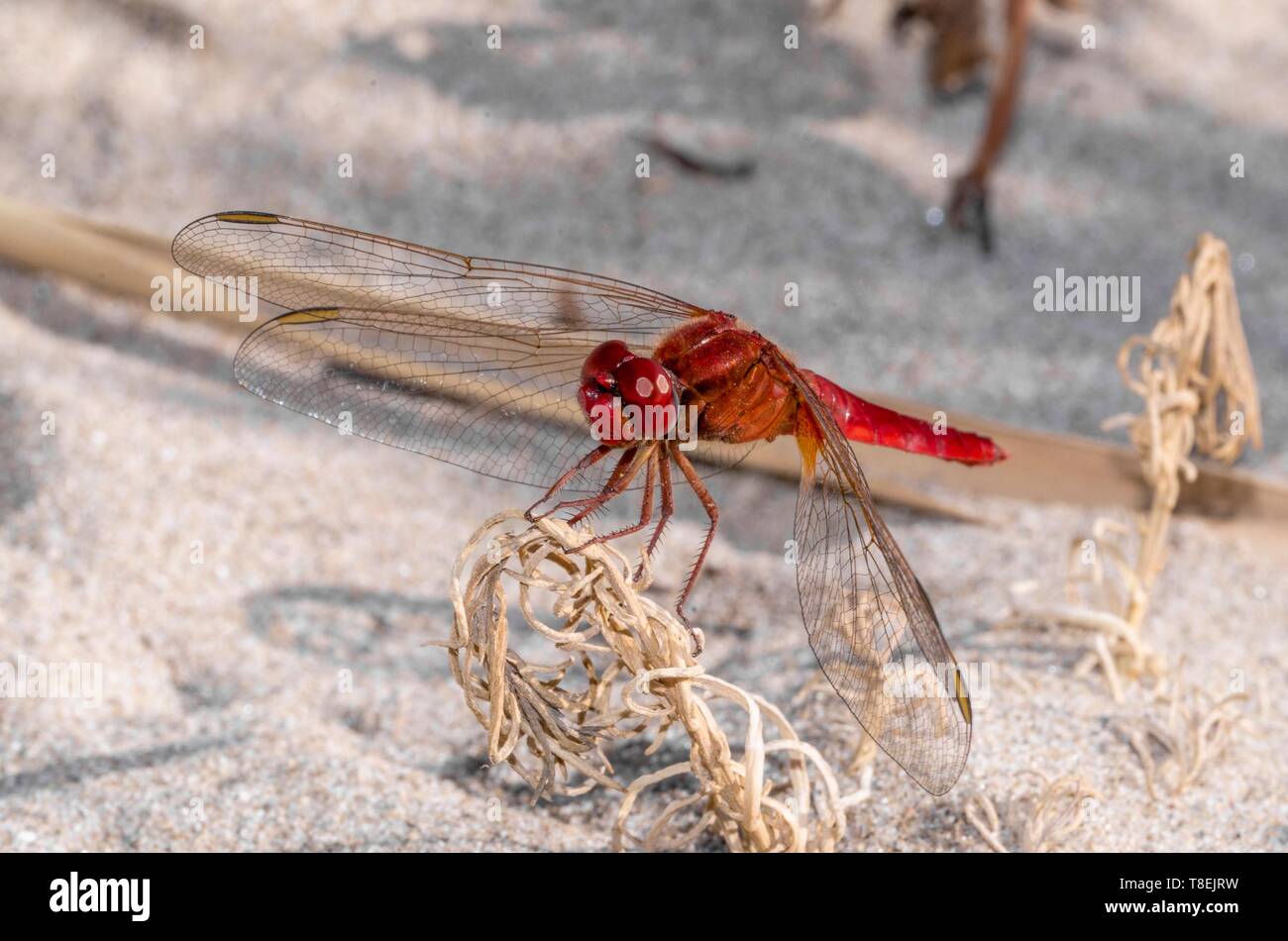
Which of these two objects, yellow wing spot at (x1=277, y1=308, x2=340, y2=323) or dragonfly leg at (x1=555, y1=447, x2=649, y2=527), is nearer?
dragonfly leg at (x1=555, y1=447, x2=649, y2=527)

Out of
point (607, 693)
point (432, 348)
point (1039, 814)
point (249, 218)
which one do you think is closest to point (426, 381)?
point (432, 348)

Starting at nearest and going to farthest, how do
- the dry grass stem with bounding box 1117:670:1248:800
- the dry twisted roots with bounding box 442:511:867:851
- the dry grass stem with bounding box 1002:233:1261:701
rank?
1. the dry twisted roots with bounding box 442:511:867:851
2. the dry grass stem with bounding box 1117:670:1248:800
3. the dry grass stem with bounding box 1002:233:1261:701

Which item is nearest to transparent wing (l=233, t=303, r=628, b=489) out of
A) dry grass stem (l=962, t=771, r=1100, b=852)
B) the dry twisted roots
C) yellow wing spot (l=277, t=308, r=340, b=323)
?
yellow wing spot (l=277, t=308, r=340, b=323)

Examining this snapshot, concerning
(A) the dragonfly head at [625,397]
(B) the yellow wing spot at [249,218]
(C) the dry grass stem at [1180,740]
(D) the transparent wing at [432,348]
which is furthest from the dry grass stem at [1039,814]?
(B) the yellow wing spot at [249,218]

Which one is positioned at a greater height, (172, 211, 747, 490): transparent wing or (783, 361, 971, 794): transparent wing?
(172, 211, 747, 490): transparent wing

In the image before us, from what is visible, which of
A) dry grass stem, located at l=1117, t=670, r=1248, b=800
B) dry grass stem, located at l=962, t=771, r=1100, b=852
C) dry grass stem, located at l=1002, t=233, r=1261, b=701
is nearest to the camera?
dry grass stem, located at l=962, t=771, r=1100, b=852

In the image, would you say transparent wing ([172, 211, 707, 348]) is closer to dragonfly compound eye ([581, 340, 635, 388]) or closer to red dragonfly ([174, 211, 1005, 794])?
red dragonfly ([174, 211, 1005, 794])

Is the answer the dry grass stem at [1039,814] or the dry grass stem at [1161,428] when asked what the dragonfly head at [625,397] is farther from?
the dry grass stem at [1161,428]

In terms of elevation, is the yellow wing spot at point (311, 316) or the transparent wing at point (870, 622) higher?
→ the yellow wing spot at point (311, 316)
